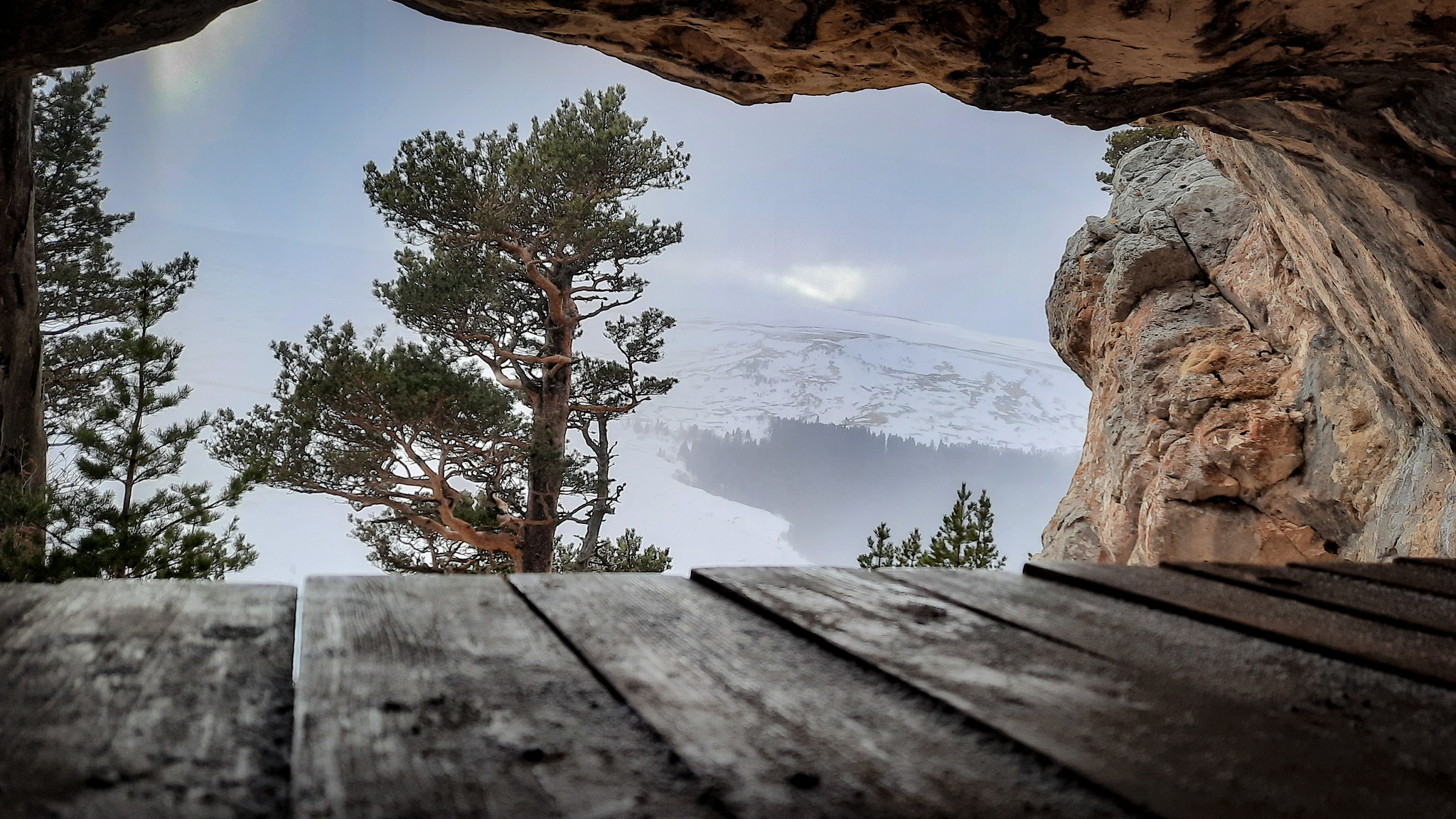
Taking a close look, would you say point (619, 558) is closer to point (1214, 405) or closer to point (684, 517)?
point (1214, 405)

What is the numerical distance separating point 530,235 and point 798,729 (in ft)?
41.6

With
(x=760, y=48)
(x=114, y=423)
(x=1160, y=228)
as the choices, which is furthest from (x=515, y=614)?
(x=1160, y=228)

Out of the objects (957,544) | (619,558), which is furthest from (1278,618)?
(619,558)

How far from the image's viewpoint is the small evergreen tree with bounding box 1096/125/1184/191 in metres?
15.4

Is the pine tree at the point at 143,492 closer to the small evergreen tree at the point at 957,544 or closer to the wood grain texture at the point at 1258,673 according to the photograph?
the wood grain texture at the point at 1258,673

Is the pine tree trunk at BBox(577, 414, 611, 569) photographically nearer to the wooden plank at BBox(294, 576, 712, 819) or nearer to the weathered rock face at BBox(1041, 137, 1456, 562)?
the weathered rock face at BBox(1041, 137, 1456, 562)

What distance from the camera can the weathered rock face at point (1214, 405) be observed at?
6.77m

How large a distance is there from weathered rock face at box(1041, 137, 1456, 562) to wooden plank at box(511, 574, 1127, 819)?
5.63 metres

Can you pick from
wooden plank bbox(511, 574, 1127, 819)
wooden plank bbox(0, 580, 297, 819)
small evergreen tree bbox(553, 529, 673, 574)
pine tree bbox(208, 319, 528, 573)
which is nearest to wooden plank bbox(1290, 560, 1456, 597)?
wooden plank bbox(511, 574, 1127, 819)

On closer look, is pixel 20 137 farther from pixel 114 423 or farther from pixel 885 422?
pixel 885 422

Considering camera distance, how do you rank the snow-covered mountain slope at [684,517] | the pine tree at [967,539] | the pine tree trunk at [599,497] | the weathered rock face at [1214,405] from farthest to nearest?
the snow-covered mountain slope at [684,517] < the pine tree trunk at [599,497] < the pine tree at [967,539] < the weathered rock face at [1214,405]

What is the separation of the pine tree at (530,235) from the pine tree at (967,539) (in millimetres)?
6002

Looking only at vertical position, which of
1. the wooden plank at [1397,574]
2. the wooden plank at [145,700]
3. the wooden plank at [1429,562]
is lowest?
the wooden plank at [145,700]

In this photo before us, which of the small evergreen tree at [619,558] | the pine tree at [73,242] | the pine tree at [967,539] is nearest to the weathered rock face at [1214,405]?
the pine tree at [967,539]
